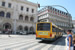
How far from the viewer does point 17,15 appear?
35531 millimetres

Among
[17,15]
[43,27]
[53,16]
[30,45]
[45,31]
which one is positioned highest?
[53,16]

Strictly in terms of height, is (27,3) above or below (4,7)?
above

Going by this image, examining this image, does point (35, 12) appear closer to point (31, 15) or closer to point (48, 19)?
point (31, 15)

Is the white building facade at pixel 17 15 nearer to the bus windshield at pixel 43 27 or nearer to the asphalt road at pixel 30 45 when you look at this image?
the asphalt road at pixel 30 45

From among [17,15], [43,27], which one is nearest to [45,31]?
[43,27]

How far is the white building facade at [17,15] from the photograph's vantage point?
32469 millimetres

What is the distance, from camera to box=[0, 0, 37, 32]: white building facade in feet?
107

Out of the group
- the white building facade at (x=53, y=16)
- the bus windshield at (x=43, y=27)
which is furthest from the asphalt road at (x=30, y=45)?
the white building facade at (x=53, y=16)

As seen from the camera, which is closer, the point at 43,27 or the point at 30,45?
the point at 30,45

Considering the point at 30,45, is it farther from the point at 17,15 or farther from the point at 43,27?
the point at 17,15

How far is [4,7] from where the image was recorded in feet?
106

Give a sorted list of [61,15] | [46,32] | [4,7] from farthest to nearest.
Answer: [61,15] → [4,7] → [46,32]

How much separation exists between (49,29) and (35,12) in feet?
106

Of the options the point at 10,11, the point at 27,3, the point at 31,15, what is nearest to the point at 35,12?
the point at 31,15
